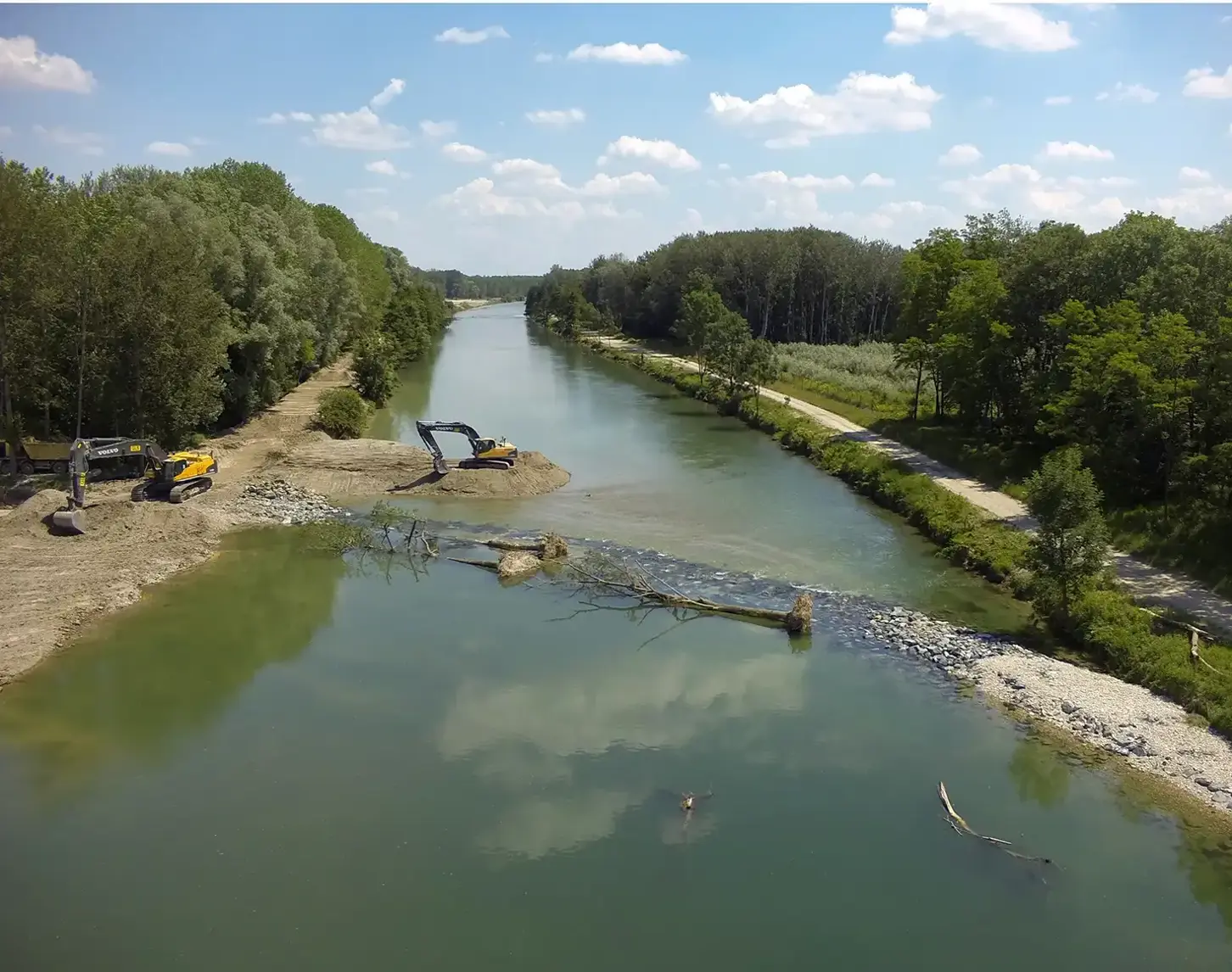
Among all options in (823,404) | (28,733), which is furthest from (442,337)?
(28,733)

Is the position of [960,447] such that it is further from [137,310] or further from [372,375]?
[372,375]

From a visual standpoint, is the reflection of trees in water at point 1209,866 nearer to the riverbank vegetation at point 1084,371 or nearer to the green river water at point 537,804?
the green river water at point 537,804

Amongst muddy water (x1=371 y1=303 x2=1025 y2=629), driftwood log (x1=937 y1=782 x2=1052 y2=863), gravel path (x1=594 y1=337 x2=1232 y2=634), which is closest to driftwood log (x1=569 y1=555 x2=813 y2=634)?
muddy water (x1=371 y1=303 x2=1025 y2=629)

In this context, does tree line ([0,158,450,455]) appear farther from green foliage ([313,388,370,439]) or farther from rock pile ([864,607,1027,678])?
rock pile ([864,607,1027,678])

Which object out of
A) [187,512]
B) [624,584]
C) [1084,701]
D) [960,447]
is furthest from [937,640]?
[187,512]

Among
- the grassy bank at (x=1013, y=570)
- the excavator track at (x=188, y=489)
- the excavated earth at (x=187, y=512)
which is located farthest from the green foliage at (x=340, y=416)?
the grassy bank at (x=1013, y=570)
